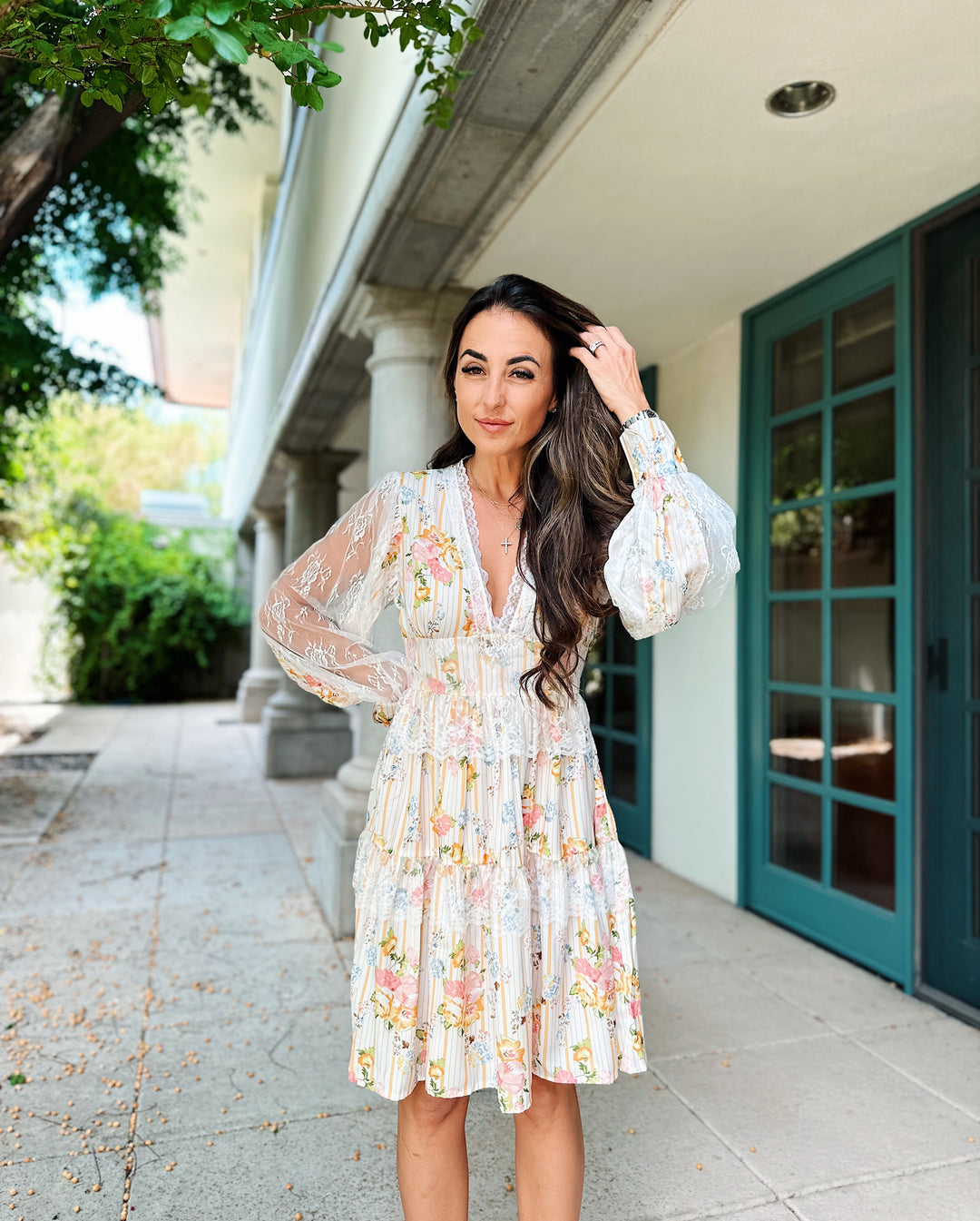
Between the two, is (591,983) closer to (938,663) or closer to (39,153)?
(938,663)

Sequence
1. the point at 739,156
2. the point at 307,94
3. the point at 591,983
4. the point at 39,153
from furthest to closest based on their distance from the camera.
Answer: the point at 39,153, the point at 739,156, the point at 591,983, the point at 307,94

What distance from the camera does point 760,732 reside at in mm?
3768

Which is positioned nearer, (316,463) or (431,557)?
(431,557)

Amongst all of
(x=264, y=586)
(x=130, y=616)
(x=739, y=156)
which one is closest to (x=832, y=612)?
(x=739, y=156)

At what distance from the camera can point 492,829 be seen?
148cm

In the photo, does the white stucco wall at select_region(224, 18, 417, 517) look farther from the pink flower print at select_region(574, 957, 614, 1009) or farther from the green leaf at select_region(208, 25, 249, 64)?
the pink flower print at select_region(574, 957, 614, 1009)

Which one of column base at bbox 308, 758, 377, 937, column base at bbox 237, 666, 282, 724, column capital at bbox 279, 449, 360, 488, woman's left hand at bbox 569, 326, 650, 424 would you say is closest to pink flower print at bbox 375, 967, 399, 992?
woman's left hand at bbox 569, 326, 650, 424

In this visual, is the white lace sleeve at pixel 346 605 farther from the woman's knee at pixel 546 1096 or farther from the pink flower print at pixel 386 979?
the woman's knee at pixel 546 1096

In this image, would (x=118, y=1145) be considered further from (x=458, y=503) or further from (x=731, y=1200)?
(x=458, y=503)

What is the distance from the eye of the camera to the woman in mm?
1419

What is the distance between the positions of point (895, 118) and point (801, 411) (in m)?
1.26

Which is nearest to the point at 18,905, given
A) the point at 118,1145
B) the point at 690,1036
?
the point at 118,1145

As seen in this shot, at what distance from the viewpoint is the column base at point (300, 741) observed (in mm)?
6957

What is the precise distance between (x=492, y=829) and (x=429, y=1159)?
0.54m
